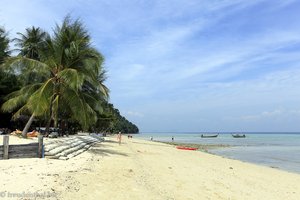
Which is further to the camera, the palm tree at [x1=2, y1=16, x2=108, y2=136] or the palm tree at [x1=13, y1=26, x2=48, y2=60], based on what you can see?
the palm tree at [x1=13, y1=26, x2=48, y2=60]

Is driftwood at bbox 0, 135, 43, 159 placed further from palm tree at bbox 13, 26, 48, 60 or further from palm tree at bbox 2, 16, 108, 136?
palm tree at bbox 13, 26, 48, 60

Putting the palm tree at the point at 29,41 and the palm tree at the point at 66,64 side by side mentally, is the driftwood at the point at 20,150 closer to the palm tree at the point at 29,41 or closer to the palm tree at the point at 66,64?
the palm tree at the point at 66,64

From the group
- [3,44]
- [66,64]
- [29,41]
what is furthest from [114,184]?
[29,41]

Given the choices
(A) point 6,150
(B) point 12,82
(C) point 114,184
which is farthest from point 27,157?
(B) point 12,82

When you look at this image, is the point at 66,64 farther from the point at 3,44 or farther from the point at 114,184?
the point at 3,44

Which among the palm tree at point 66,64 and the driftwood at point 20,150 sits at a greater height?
the palm tree at point 66,64

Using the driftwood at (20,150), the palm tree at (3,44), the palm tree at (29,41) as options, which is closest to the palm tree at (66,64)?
the driftwood at (20,150)

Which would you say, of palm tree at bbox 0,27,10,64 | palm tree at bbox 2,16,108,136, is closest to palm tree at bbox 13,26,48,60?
palm tree at bbox 0,27,10,64

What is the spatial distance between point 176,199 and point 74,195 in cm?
264

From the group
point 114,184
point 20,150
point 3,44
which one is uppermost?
point 3,44

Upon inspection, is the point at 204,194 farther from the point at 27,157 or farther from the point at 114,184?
the point at 27,157

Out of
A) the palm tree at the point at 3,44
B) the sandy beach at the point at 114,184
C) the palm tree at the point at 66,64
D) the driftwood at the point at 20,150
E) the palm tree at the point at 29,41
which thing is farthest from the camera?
the palm tree at the point at 29,41

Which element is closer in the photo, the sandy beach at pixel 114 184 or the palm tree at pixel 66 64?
the sandy beach at pixel 114 184

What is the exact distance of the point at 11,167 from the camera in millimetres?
11078
